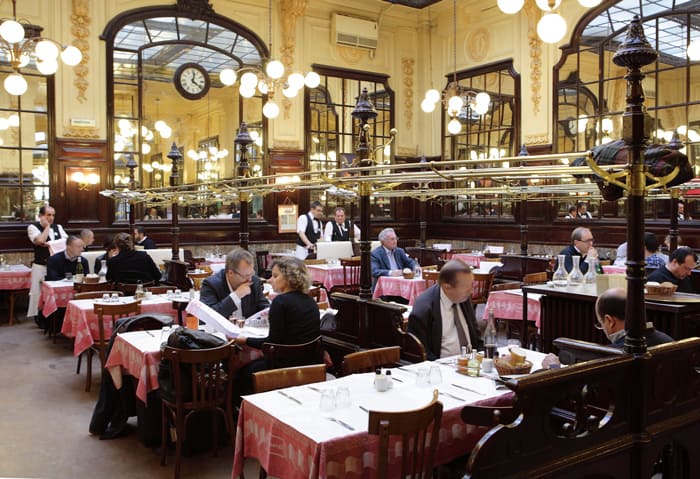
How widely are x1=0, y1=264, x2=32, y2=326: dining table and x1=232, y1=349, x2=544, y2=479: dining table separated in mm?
7319

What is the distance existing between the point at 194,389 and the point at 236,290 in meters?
1.31

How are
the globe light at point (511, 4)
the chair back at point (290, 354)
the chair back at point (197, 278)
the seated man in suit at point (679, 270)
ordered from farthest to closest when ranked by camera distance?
1. the chair back at point (197, 278)
2. the globe light at point (511, 4)
3. the seated man in suit at point (679, 270)
4. the chair back at point (290, 354)

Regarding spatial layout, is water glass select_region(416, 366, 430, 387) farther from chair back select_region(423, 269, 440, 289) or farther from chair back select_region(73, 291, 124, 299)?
chair back select_region(423, 269, 440, 289)

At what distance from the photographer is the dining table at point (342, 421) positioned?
2.54 meters

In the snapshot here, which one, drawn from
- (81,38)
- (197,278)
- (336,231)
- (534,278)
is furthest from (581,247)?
(81,38)

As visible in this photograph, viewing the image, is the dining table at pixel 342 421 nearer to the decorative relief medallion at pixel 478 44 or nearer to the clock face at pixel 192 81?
the clock face at pixel 192 81

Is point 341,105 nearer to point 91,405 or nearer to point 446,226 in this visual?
point 446,226

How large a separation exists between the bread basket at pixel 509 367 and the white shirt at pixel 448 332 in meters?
0.66

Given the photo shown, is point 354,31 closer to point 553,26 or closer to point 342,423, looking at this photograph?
point 553,26

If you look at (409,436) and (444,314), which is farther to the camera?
(444,314)

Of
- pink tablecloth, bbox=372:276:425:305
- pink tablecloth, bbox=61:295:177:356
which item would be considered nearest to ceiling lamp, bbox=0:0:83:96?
pink tablecloth, bbox=61:295:177:356

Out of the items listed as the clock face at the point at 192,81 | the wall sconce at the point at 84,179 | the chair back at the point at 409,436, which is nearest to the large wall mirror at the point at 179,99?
the clock face at the point at 192,81

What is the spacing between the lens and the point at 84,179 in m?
10.7

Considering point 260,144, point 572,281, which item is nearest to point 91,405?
point 572,281
